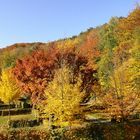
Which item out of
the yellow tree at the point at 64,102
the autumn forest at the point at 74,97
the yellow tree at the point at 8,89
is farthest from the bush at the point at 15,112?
the yellow tree at the point at 64,102

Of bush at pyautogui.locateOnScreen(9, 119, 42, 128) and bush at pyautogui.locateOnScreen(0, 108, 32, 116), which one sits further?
bush at pyautogui.locateOnScreen(0, 108, 32, 116)

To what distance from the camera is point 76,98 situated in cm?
3244

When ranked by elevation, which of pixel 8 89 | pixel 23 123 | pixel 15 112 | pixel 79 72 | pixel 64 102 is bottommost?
pixel 23 123

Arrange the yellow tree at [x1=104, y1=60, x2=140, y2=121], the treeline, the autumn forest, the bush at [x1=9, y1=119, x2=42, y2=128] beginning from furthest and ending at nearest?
the bush at [x1=9, y1=119, x2=42, y2=128], the treeline, the yellow tree at [x1=104, y1=60, x2=140, y2=121], the autumn forest

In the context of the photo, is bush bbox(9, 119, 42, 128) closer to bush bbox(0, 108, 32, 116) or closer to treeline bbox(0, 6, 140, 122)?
treeline bbox(0, 6, 140, 122)

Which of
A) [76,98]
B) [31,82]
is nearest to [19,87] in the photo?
[31,82]

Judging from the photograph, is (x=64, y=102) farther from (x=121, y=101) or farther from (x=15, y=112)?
(x=15, y=112)

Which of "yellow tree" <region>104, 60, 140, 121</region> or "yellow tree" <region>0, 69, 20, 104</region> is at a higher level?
"yellow tree" <region>0, 69, 20, 104</region>

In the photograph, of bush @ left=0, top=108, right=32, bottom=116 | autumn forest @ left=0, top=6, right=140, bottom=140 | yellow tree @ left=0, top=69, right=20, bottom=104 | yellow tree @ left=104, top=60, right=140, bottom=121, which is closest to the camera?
autumn forest @ left=0, top=6, right=140, bottom=140

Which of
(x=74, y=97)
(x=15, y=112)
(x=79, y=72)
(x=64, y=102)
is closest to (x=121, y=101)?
(x=74, y=97)

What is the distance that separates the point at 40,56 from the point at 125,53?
42.2 feet

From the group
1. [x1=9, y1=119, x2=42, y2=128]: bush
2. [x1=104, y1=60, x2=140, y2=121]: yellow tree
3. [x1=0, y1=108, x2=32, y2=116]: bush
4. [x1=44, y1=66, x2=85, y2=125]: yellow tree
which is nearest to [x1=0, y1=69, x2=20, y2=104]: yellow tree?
[x1=0, y1=108, x2=32, y2=116]: bush

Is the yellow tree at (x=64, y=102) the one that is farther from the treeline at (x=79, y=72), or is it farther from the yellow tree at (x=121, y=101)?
the yellow tree at (x=121, y=101)

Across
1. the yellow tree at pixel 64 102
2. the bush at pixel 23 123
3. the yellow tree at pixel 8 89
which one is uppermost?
the yellow tree at pixel 8 89
